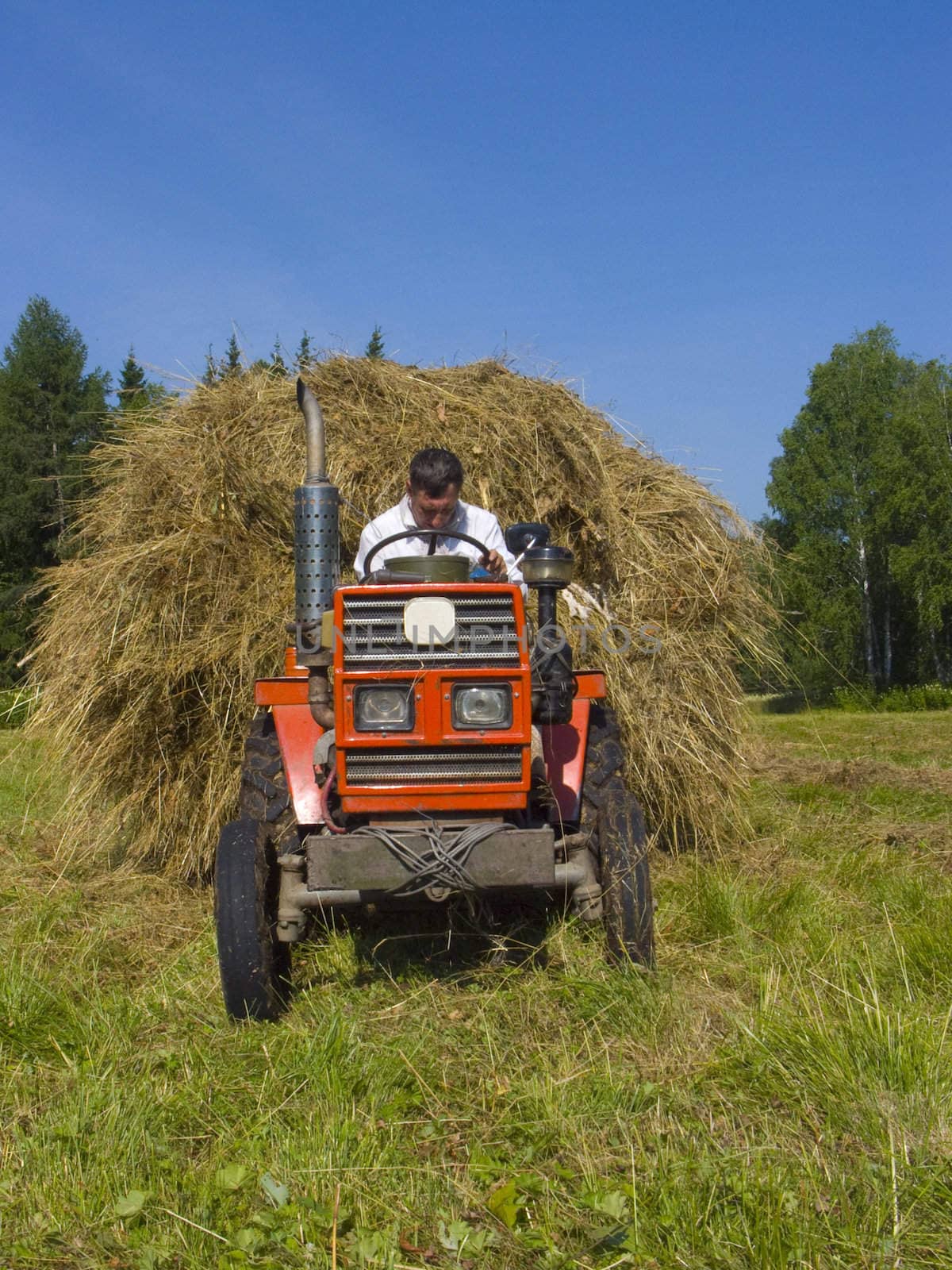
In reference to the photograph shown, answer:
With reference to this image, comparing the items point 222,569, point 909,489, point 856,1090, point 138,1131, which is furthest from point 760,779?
point 909,489

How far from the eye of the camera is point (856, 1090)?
2.77 meters

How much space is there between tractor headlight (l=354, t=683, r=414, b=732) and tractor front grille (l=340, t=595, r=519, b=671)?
0.24ft

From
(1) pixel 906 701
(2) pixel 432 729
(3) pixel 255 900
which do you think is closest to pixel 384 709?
(2) pixel 432 729

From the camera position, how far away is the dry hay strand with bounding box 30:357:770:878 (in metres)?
5.27

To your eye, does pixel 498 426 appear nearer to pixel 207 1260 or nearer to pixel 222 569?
pixel 222 569

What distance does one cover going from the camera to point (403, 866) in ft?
11.2

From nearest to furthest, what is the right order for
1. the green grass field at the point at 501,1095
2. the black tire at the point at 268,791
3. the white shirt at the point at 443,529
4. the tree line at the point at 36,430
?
the green grass field at the point at 501,1095 → the black tire at the point at 268,791 → the white shirt at the point at 443,529 → the tree line at the point at 36,430

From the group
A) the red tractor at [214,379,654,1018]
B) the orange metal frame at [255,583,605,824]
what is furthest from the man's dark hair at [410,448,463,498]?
the orange metal frame at [255,583,605,824]

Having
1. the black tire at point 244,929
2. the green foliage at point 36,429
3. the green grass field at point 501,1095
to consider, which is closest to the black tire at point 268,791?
the black tire at point 244,929

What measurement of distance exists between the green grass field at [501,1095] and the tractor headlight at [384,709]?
0.93m

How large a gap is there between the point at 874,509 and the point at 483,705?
31.0m

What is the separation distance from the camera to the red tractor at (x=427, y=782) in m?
3.43

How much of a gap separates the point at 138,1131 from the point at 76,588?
329 cm

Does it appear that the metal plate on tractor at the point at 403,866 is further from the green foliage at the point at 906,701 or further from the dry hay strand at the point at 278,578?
the green foliage at the point at 906,701
